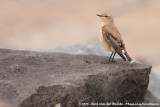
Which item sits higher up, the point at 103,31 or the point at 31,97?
the point at 103,31

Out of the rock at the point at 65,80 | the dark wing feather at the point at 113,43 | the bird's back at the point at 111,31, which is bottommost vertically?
the rock at the point at 65,80

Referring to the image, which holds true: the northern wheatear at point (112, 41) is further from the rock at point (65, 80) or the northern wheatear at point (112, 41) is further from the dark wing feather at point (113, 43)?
the rock at point (65, 80)

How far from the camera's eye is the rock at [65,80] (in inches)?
390

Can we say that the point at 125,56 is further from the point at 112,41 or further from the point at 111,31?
the point at 111,31

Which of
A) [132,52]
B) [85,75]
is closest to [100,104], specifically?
[85,75]

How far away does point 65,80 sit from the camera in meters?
10.4

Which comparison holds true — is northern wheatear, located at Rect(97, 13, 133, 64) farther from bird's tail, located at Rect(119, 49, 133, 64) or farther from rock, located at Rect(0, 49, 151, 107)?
rock, located at Rect(0, 49, 151, 107)

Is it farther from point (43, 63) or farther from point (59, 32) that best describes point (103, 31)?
point (59, 32)

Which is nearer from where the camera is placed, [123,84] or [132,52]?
[123,84]

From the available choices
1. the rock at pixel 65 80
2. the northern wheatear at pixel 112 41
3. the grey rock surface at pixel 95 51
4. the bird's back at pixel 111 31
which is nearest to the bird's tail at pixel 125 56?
the northern wheatear at pixel 112 41

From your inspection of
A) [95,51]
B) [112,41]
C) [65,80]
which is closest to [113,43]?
[112,41]

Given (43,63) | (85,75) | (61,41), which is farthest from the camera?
(61,41)

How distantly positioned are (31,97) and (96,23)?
14.0 metres

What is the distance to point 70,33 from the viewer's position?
76.4 feet
